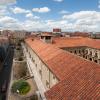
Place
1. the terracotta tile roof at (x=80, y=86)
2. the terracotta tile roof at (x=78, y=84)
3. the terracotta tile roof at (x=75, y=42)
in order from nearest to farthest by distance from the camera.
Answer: the terracotta tile roof at (x=80, y=86) < the terracotta tile roof at (x=78, y=84) < the terracotta tile roof at (x=75, y=42)

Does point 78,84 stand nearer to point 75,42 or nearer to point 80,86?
point 80,86

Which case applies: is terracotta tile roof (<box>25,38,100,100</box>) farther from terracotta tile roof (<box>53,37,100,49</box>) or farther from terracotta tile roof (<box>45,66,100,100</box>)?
terracotta tile roof (<box>53,37,100,49</box>)

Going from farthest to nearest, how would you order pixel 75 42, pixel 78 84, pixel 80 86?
pixel 75 42
pixel 78 84
pixel 80 86

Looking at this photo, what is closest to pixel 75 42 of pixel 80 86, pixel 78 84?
pixel 78 84

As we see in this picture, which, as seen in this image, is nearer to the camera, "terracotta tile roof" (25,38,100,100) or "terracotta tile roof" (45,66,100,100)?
"terracotta tile roof" (45,66,100,100)

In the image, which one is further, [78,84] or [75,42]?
[75,42]

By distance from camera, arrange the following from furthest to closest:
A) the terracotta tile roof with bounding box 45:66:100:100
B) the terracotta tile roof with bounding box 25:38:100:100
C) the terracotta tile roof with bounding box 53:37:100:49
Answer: the terracotta tile roof with bounding box 53:37:100:49 < the terracotta tile roof with bounding box 25:38:100:100 < the terracotta tile roof with bounding box 45:66:100:100

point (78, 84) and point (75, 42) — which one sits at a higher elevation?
point (78, 84)

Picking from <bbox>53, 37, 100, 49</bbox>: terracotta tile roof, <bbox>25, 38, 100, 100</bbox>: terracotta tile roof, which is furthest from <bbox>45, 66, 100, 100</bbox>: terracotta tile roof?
<bbox>53, 37, 100, 49</bbox>: terracotta tile roof

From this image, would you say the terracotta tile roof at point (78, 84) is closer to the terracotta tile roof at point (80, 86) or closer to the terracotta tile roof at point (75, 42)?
the terracotta tile roof at point (80, 86)

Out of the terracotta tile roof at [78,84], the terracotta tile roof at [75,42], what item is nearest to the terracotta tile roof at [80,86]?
the terracotta tile roof at [78,84]

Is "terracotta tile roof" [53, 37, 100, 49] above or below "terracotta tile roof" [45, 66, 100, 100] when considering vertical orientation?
below

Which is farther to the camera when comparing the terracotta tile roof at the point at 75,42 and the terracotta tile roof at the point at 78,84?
the terracotta tile roof at the point at 75,42

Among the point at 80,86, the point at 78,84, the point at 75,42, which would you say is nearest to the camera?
the point at 80,86
